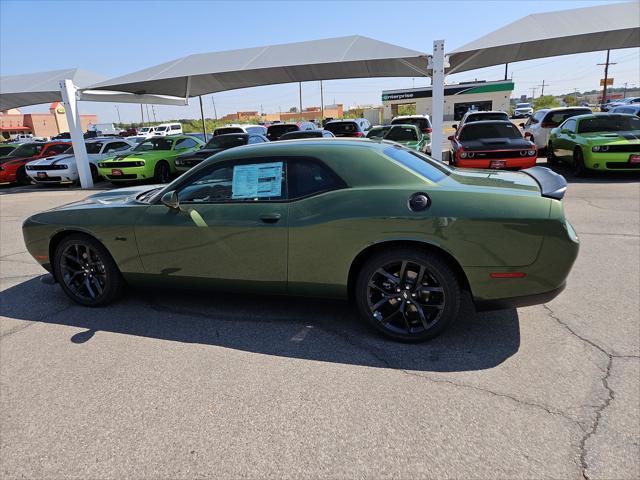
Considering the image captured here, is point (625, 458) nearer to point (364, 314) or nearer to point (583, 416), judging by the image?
point (583, 416)

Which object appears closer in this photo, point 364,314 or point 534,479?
point 534,479

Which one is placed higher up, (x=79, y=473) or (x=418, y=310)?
(x=418, y=310)

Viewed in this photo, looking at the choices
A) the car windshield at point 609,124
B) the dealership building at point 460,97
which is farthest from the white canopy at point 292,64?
the dealership building at point 460,97

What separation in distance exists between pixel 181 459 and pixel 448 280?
204 cm

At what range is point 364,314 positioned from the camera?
337 centimetres

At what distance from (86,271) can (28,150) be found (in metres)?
16.0

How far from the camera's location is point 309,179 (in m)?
3.44

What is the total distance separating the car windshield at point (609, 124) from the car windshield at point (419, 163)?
9206mm

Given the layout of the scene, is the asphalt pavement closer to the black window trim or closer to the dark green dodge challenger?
the dark green dodge challenger

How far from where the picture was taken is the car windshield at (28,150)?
1677cm

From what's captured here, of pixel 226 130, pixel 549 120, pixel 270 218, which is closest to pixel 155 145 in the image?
pixel 226 130

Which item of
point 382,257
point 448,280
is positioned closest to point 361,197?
point 382,257

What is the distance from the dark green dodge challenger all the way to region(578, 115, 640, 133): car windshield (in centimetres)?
887

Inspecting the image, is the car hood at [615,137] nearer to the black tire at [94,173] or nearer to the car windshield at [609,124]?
the car windshield at [609,124]
